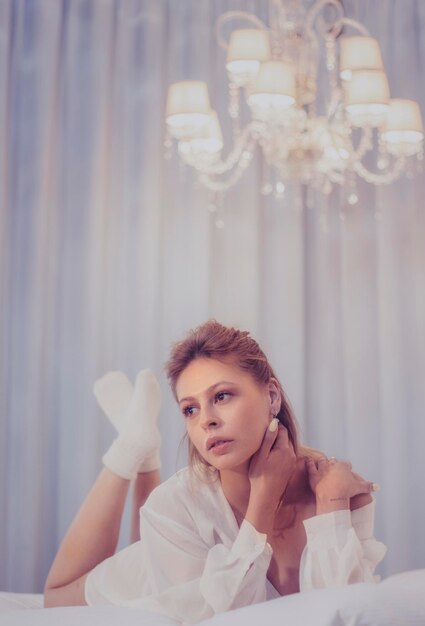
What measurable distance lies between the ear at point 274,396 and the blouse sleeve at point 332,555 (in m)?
0.23

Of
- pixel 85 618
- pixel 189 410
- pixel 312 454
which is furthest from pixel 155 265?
pixel 85 618

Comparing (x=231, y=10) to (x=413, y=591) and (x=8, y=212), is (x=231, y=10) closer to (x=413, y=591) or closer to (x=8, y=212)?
(x=8, y=212)

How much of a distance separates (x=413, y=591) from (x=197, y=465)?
737mm

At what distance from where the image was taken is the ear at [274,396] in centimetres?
171

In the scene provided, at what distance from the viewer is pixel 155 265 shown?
3648mm

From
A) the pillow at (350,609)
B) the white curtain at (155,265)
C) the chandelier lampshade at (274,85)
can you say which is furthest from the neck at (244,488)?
the white curtain at (155,265)

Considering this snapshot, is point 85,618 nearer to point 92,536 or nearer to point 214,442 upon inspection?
point 214,442

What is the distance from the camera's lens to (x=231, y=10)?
3.79 meters

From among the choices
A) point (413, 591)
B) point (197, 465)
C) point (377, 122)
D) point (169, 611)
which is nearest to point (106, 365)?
point (377, 122)

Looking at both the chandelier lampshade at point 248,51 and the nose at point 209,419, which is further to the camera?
the chandelier lampshade at point 248,51

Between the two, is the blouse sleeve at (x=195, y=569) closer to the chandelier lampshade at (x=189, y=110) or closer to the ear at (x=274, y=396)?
the ear at (x=274, y=396)

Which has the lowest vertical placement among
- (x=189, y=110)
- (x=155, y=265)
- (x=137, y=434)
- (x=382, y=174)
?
(x=137, y=434)

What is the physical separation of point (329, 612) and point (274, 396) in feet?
2.38

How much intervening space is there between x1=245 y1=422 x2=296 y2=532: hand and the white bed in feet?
1.33
